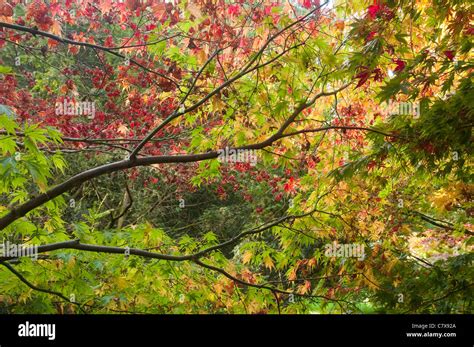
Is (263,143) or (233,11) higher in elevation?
(233,11)

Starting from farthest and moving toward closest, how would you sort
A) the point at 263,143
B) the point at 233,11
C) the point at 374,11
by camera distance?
the point at 233,11 → the point at 263,143 → the point at 374,11

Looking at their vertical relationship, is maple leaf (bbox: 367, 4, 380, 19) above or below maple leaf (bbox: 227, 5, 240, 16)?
below

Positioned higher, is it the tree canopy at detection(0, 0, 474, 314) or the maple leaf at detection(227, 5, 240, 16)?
the maple leaf at detection(227, 5, 240, 16)

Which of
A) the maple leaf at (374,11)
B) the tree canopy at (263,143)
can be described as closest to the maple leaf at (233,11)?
the tree canopy at (263,143)

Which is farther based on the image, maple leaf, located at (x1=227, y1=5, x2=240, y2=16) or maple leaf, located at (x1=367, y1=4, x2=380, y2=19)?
maple leaf, located at (x1=227, y1=5, x2=240, y2=16)

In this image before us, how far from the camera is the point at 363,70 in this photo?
3.29m

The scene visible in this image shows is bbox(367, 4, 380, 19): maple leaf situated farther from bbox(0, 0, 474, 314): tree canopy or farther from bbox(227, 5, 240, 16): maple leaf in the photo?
bbox(227, 5, 240, 16): maple leaf

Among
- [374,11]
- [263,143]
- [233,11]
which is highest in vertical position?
[233,11]

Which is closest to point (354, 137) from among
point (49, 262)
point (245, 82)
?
point (245, 82)

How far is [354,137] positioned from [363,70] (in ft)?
7.40

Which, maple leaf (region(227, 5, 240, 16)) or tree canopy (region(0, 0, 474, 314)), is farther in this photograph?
maple leaf (region(227, 5, 240, 16))

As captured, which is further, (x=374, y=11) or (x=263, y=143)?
(x=263, y=143)

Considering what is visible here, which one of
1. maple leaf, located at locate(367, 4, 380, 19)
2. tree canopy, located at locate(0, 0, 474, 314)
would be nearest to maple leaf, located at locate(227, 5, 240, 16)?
tree canopy, located at locate(0, 0, 474, 314)

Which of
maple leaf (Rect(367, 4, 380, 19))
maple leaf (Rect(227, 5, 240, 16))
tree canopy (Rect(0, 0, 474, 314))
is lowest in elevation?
tree canopy (Rect(0, 0, 474, 314))
